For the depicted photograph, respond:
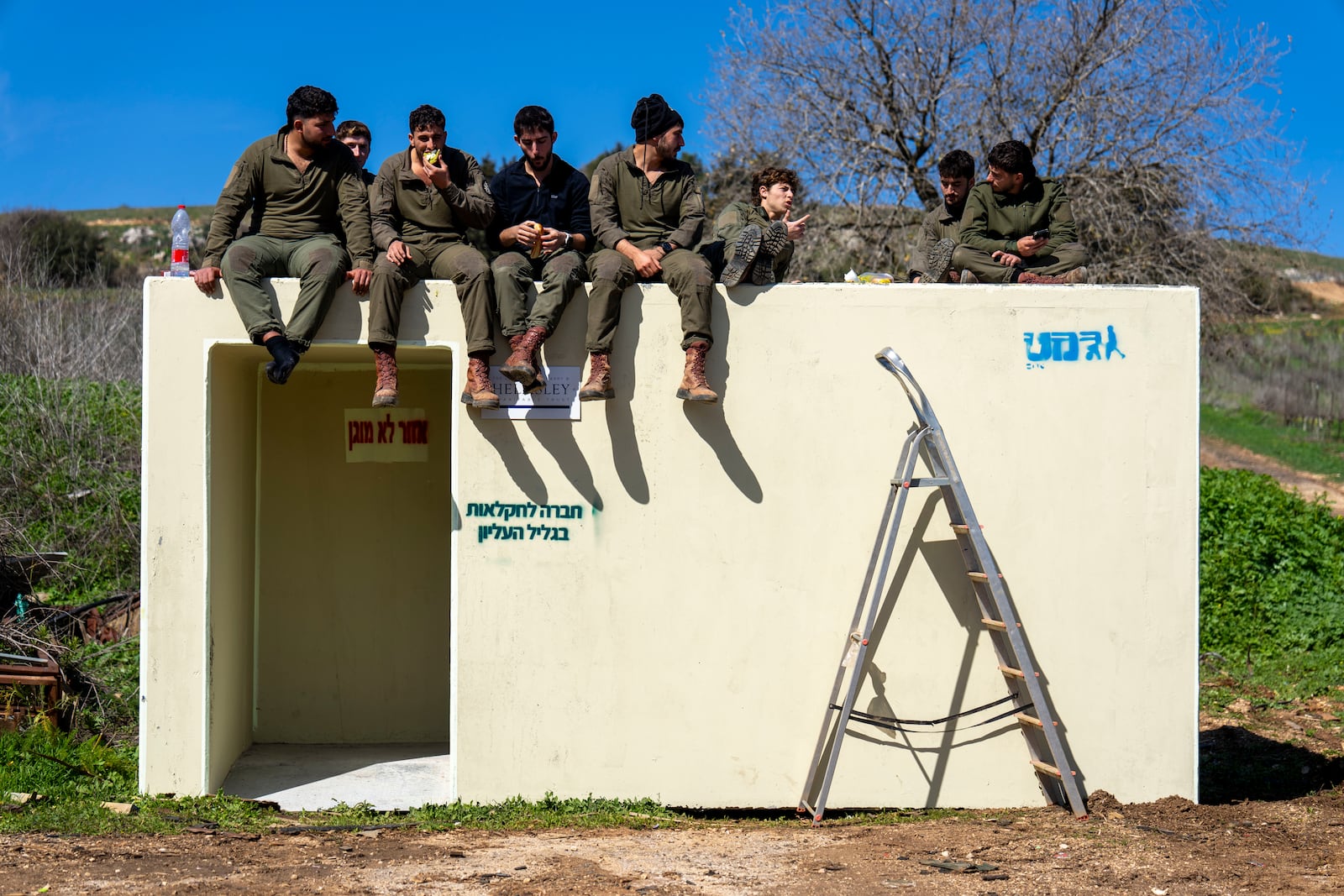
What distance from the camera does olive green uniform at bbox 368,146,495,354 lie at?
5984mm

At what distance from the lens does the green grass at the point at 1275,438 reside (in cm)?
2403

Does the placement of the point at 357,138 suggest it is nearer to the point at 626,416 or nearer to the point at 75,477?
the point at 626,416

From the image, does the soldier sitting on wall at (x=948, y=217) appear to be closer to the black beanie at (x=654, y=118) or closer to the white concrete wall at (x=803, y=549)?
the white concrete wall at (x=803, y=549)

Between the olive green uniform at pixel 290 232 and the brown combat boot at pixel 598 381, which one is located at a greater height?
the olive green uniform at pixel 290 232

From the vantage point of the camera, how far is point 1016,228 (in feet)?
23.0

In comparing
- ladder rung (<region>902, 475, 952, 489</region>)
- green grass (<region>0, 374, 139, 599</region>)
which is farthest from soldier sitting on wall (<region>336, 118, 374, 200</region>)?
green grass (<region>0, 374, 139, 599</region>)

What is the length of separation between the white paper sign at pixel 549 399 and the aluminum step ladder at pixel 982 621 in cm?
162

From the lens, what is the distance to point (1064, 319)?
20.6 ft

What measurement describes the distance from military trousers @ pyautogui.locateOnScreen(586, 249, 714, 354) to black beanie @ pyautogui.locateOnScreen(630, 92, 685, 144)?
0.77 meters

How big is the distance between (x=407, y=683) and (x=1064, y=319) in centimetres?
472

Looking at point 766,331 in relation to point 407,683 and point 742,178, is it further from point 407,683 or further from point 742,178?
point 742,178

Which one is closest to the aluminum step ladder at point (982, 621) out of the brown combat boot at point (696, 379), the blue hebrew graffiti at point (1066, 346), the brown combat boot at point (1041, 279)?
the blue hebrew graffiti at point (1066, 346)

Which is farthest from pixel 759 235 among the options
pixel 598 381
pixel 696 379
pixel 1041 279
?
pixel 1041 279

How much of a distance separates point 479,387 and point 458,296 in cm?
53
